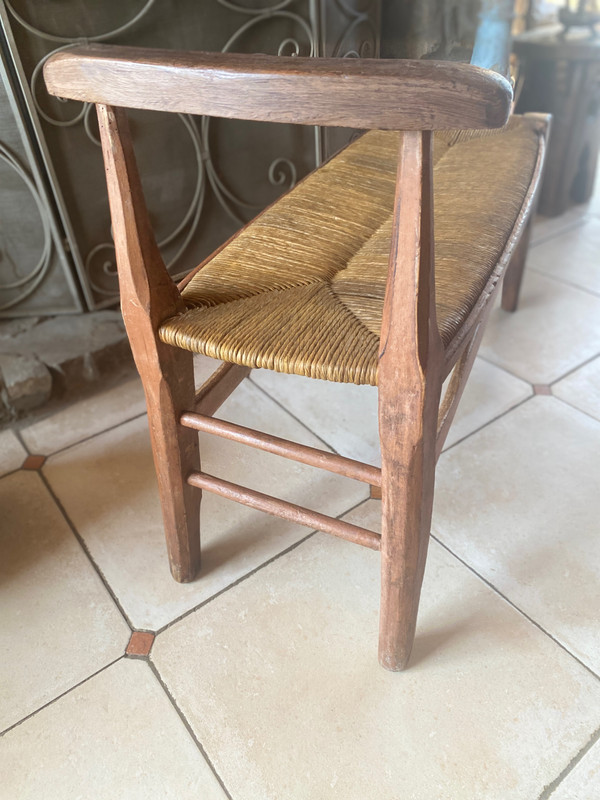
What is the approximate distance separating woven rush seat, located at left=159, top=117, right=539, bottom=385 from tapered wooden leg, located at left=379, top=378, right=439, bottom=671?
7 centimetres

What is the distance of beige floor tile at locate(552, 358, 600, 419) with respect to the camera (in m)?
1.32

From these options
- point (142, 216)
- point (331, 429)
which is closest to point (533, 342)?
point (331, 429)

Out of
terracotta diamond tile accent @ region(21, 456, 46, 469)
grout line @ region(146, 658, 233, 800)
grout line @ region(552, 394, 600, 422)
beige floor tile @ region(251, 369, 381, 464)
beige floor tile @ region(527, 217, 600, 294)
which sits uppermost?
terracotta diamond tile accent @ region(21, 456, 46, 469)

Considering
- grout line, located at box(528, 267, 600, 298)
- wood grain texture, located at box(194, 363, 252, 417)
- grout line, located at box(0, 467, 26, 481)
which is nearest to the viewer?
wood grain texture, located at box(194, 363, 252, 417)

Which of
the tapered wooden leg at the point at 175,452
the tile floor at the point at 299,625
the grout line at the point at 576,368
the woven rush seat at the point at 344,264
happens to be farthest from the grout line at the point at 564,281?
the tapered wooden leg at the point at 175,452

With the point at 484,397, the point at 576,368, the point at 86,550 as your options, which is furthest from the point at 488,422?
the point at 86,550

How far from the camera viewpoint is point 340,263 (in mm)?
797

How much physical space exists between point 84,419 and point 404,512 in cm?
89

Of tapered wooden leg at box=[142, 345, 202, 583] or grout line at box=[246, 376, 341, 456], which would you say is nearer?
tapered wooden leg at box=[142, 345, 202, 583]

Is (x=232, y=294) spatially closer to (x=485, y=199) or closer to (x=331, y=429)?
(x=485, y=199)

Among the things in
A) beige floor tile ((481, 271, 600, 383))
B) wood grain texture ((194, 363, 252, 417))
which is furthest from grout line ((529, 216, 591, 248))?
wood grain texture ((194, 363, 252, 417))

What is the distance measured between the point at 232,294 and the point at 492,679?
0.65m

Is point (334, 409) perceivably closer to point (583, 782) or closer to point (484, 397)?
point (484, 397)

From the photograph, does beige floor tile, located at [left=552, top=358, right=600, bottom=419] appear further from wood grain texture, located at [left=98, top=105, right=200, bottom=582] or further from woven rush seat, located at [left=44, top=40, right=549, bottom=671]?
wood grain texture, located at [left=98, top=105, right=200, bottom=582]
